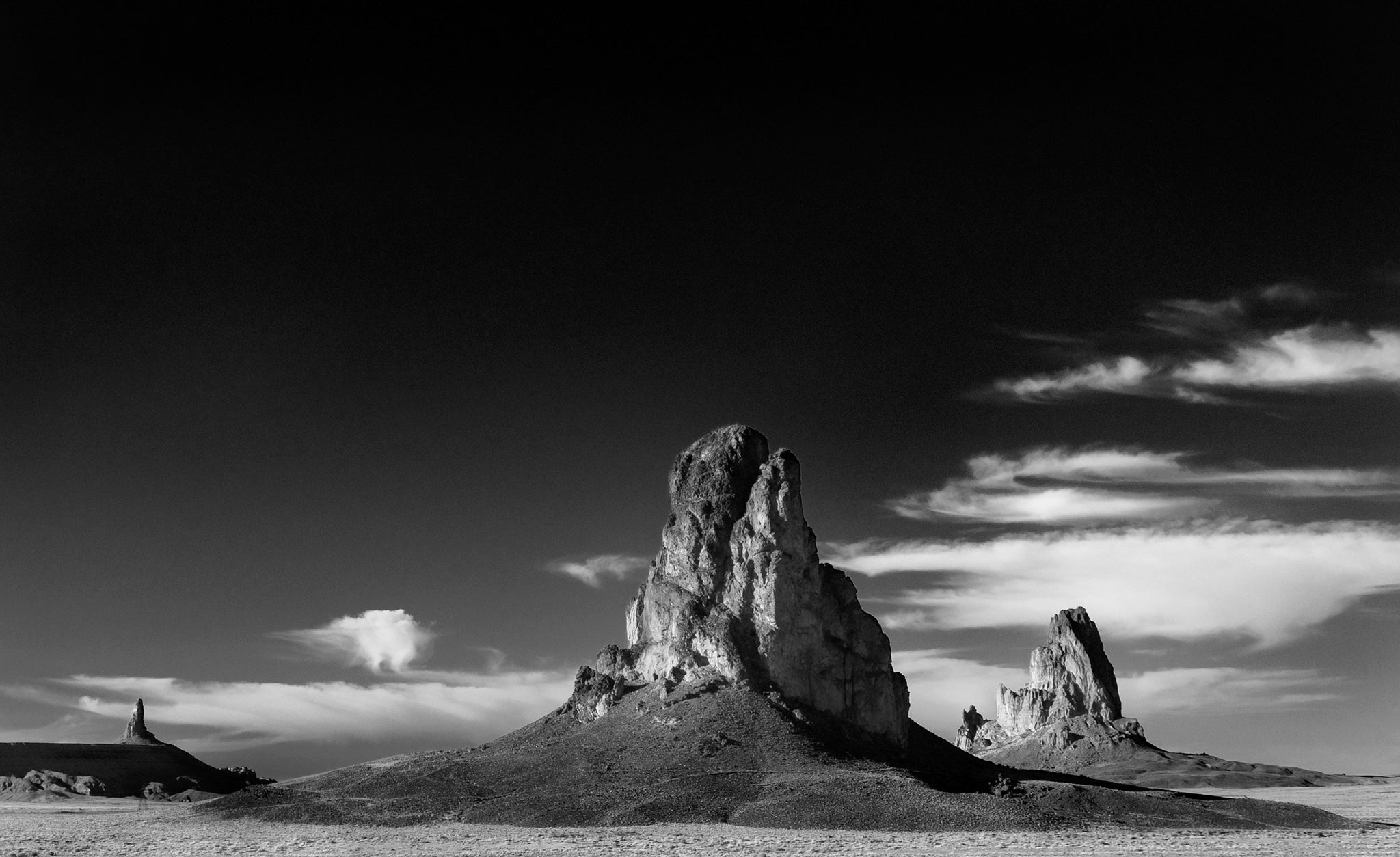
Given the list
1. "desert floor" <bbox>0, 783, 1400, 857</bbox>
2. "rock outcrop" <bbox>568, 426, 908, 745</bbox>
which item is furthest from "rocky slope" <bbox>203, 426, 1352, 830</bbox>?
"desert floor" <bbox>0, 783, 1400, 857</bbox>

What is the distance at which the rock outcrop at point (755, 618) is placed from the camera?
138000 mm

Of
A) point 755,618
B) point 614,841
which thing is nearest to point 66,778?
point 755,618

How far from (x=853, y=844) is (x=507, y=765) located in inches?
1983

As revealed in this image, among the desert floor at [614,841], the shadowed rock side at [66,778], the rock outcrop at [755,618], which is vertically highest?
the rock outcrop at [755,618]

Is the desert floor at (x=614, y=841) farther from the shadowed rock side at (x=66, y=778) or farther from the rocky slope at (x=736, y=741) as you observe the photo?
the shadowed rock side at (x=66, y=778)

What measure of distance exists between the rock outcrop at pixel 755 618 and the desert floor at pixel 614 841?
41431 mm

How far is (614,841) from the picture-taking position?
8338 cm

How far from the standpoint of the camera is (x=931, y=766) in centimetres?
13875

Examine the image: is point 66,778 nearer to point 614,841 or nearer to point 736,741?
point 736,741

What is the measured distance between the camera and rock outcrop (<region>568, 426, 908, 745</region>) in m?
138

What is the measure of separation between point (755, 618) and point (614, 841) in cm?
5809

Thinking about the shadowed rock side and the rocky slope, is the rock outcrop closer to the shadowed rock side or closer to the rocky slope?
the rocky slope

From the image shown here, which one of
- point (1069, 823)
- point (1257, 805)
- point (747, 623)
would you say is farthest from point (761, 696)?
point (1257, 805)

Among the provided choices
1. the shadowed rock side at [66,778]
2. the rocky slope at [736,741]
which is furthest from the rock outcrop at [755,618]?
the shadowed rock side at [66,778]
